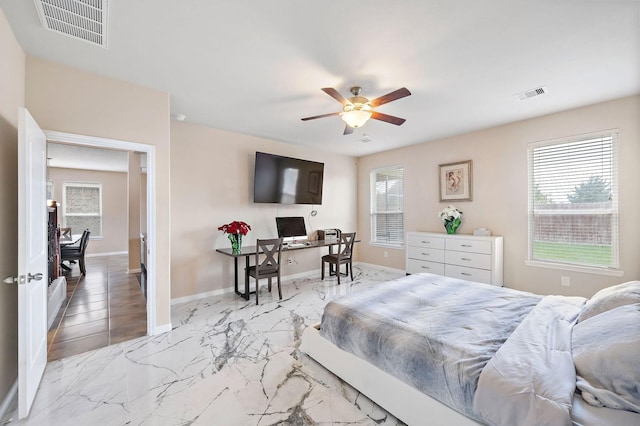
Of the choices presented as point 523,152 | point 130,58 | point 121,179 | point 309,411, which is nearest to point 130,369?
point 309,411

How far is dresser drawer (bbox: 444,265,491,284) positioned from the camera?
4.04 metres

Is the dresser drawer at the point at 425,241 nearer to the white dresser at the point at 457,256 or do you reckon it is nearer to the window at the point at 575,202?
the white dresser at the point at 457,256

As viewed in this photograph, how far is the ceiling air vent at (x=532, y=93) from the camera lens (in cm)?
292

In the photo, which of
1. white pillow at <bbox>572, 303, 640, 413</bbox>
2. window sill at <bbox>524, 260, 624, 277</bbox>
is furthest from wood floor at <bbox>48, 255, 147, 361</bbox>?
window sill at <bbox>524, 260, 624, 277</bbox>

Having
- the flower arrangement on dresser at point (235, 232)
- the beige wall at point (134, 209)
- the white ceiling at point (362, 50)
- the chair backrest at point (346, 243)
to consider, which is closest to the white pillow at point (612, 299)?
the white ceiling at point (362, 50)

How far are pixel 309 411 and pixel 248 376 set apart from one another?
0.63 meters

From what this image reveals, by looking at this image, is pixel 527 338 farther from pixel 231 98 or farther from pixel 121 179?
pixel 121 179

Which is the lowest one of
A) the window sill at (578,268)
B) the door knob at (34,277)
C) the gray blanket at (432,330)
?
the gray blanket at (432,330)

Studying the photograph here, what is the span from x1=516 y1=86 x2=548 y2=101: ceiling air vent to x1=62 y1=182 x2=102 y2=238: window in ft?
33.4

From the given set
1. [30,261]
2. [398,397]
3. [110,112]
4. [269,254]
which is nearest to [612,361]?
[398,397]

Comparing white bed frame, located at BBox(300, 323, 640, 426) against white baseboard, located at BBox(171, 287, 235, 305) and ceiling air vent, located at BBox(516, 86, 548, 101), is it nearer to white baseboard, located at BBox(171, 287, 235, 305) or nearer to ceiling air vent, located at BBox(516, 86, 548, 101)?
white baseboard, located at BBox(171, 287, 235, 305)

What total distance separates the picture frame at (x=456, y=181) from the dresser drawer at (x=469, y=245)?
774mm

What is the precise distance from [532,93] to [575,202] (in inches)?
63.5

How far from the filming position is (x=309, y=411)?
1.81 meters
